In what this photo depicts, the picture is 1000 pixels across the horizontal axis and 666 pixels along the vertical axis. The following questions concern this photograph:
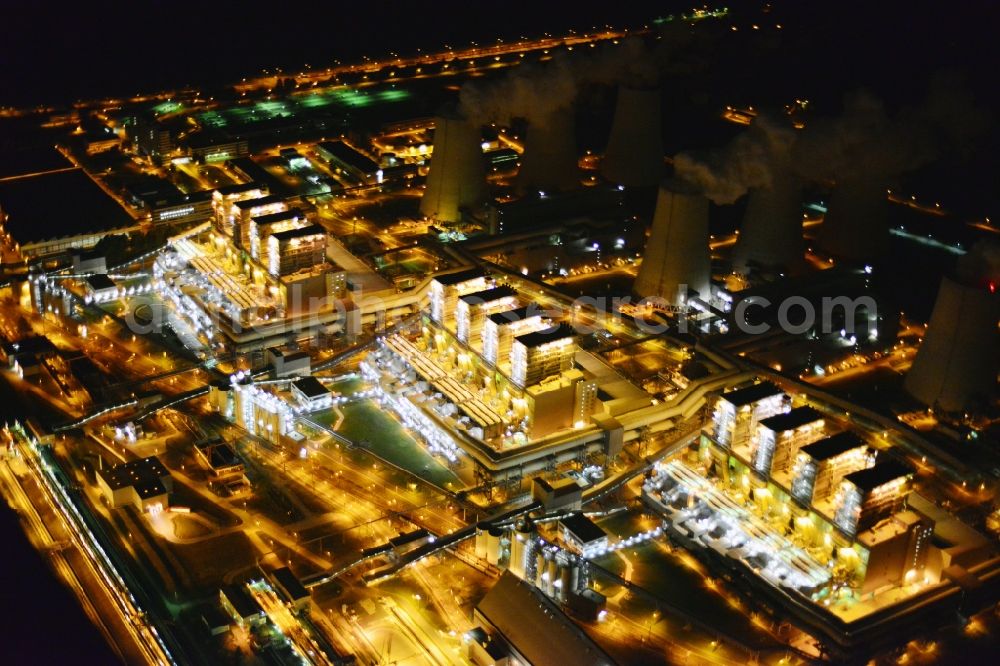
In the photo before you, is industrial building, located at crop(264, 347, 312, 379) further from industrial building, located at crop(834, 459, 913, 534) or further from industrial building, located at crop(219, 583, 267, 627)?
industrial building, located at crop(834, 459, 913, 534)

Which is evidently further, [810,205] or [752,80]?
[752,80]

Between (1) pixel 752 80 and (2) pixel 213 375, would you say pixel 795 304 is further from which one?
(1) pixel 752 80

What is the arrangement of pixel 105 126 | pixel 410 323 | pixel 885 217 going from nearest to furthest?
1. pixel 410 323
2. pixel 885 217
3. pixel 105 126

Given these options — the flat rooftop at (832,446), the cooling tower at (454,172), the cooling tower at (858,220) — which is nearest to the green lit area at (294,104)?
the cooling tower at (454,172)

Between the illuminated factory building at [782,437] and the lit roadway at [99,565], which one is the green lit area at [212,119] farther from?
the illuminated factory building at [782,437]

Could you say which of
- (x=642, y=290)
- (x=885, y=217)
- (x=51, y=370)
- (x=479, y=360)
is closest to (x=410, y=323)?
(x=479, y=360)

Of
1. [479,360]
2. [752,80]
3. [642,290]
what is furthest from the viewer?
[752,80]

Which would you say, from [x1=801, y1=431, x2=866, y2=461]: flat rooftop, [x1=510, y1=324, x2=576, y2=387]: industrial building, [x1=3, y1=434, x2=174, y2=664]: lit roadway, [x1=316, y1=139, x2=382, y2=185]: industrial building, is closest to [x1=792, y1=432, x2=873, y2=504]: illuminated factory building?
[x1=801, y1=431, x2=866, y2=461]: flat rooftop
